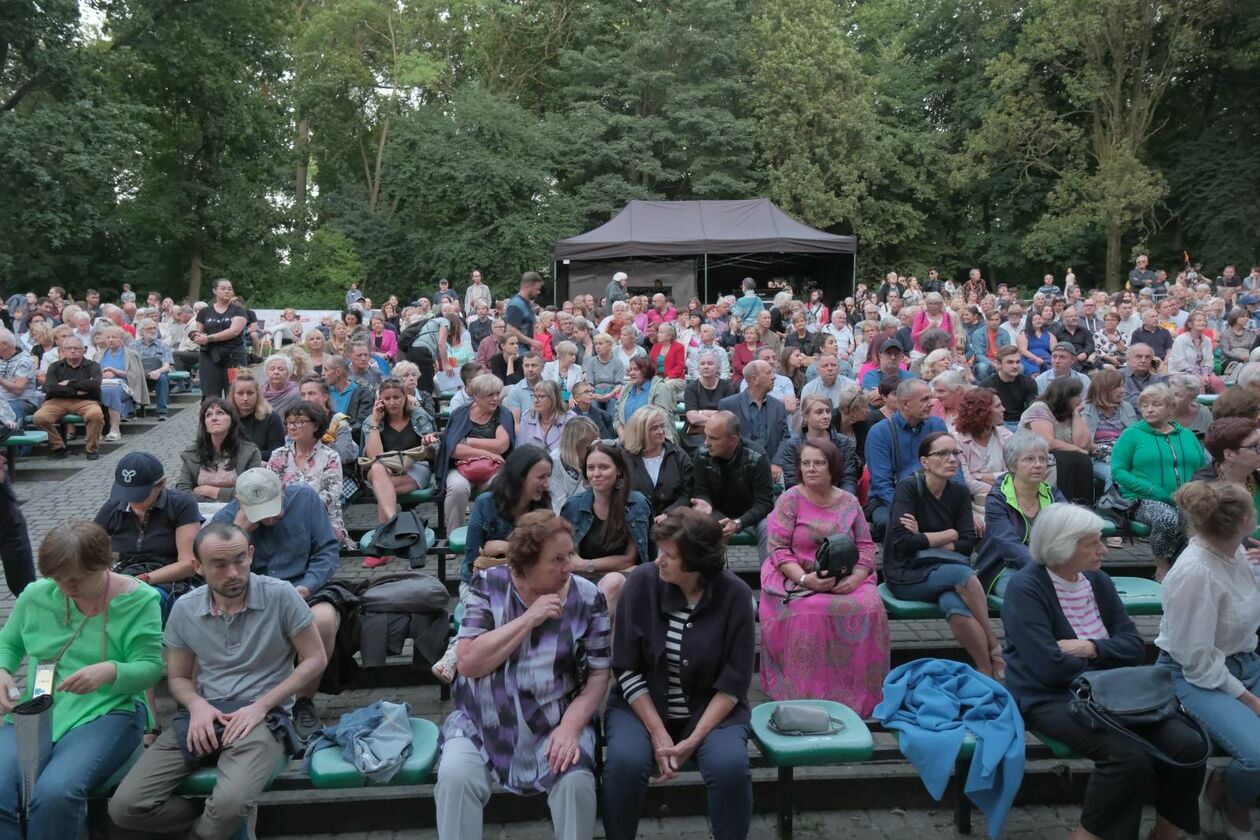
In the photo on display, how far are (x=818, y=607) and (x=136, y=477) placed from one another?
10.1 ft

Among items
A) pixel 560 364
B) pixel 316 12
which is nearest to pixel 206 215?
pixel 316 12

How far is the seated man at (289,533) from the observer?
415 cm

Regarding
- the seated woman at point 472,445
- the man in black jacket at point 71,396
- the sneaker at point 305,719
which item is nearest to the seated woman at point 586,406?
the seated woman at point 472,445

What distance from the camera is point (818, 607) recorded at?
4.22 m

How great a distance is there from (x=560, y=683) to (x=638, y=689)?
28 cm

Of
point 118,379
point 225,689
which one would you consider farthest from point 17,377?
point 225,689

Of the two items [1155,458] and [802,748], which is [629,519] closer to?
[802,748]

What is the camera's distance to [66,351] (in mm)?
9320

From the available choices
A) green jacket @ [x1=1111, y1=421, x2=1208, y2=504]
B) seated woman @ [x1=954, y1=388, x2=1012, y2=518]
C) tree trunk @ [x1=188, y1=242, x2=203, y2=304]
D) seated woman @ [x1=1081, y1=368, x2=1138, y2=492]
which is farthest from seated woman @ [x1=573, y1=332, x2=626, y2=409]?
tree trunk @ [x1=188, y1=242, x2=203, y2=304]

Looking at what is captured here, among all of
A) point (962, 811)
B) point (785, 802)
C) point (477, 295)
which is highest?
point (477, 295)

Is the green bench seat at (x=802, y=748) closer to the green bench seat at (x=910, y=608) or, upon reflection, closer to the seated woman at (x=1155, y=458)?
the green bench seat at (x=910, y=608)

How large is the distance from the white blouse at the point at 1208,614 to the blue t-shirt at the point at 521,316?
7511mm

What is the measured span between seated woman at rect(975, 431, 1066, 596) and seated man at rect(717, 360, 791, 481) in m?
1.99

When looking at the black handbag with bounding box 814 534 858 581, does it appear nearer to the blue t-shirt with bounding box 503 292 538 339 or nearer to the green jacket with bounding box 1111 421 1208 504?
the green jacket with bounding box 1111 421 1208 504
